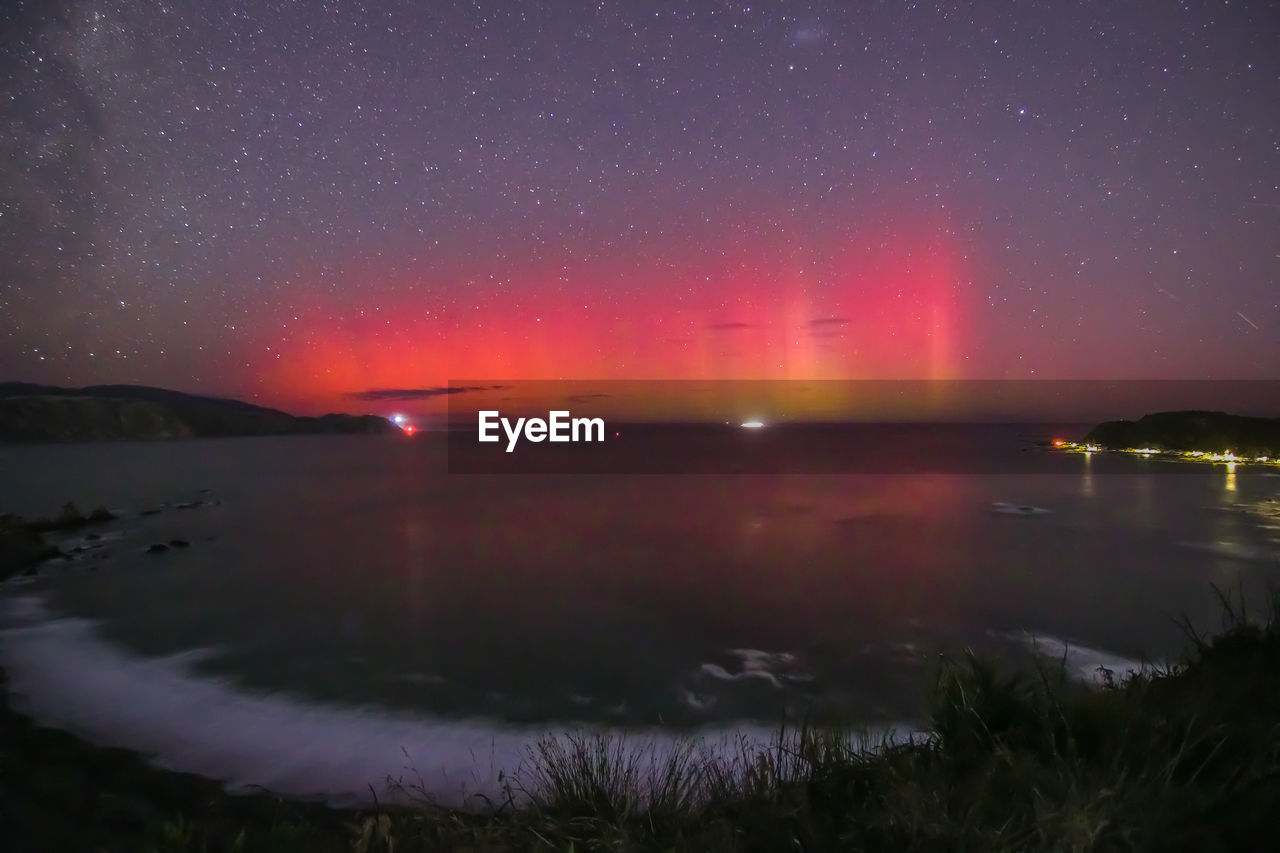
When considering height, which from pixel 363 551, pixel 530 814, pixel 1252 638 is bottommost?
pixel 363 551

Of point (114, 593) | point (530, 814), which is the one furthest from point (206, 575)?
point (530, 814)

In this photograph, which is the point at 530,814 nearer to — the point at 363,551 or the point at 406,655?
the point at 406,655

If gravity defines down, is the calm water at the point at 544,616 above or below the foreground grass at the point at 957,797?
below

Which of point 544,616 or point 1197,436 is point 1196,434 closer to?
point 1197,436

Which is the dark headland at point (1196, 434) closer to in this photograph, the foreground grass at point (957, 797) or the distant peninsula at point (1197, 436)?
the distant peninsula at point (1197, 436)

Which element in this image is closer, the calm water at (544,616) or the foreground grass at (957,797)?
the foreground grass at (957,797)

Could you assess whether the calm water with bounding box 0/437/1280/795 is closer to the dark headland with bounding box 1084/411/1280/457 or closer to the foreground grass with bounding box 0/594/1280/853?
the foreground grass with bounding box 0/594/1280/853

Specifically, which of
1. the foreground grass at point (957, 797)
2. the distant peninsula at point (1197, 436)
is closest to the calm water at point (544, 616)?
the foreground grass at point (957, 797)
